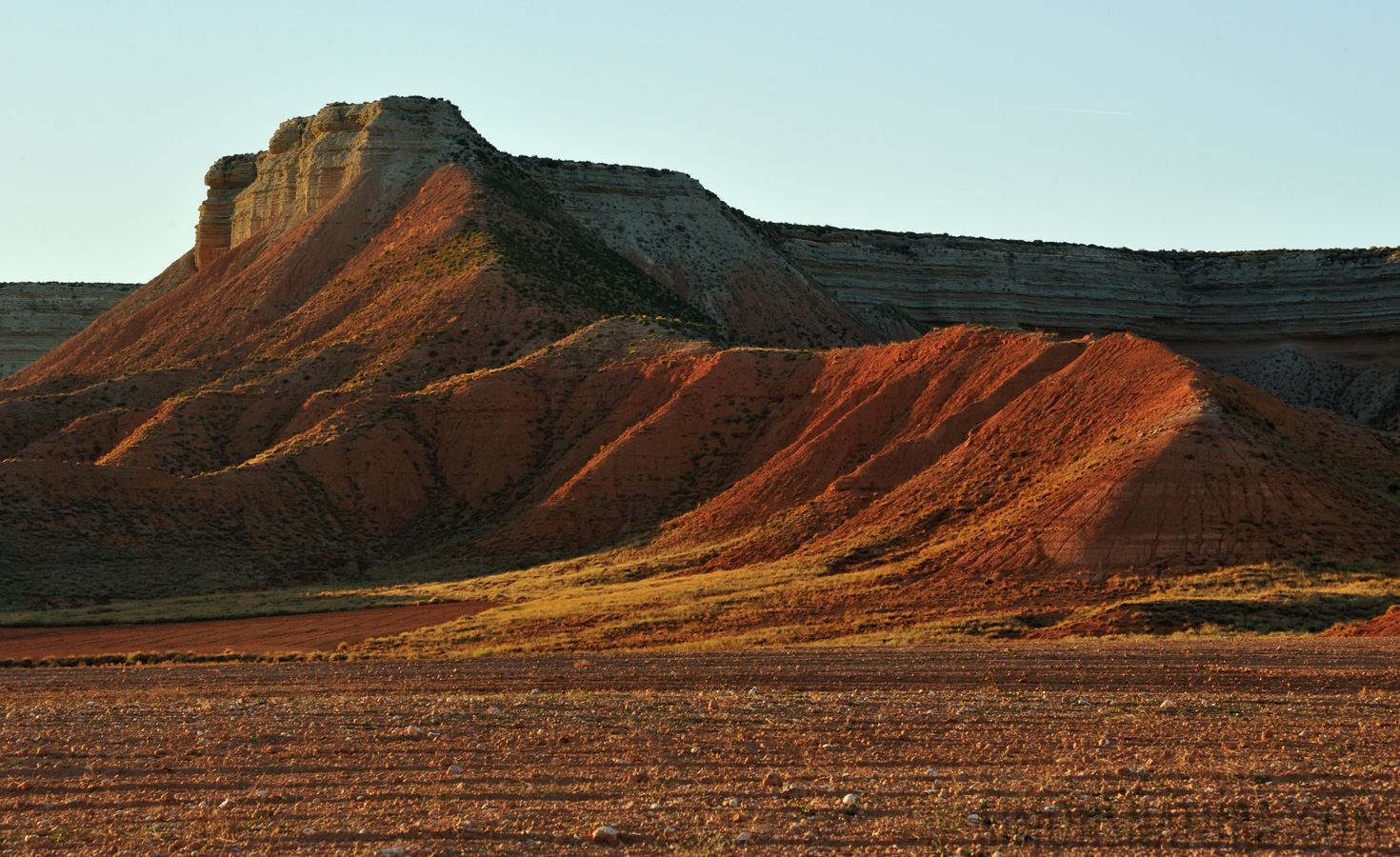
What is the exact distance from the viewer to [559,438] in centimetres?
5422

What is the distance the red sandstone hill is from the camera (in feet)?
114

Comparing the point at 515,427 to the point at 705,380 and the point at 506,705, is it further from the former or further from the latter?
the point at 506,705

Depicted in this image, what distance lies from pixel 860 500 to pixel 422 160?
46046mm

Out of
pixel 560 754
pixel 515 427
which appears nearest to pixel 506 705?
pixel 560 754

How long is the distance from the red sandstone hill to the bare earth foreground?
1165 centimetres

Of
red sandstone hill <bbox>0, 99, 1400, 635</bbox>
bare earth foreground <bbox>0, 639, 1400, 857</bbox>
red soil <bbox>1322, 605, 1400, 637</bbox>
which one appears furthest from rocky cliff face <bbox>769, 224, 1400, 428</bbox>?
bare earth foreground <bbox>0, 639, 1400, 857</bbox>

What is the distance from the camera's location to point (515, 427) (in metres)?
54.6

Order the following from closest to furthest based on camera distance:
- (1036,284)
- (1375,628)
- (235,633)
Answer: (1375,628) → (235,633) → (1036,284)

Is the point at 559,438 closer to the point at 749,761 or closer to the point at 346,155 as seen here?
the point at 346,155

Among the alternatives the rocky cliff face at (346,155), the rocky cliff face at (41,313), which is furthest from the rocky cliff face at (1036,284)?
the rocky cliff face at (41,313)

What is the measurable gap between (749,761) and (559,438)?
40142 millimetres

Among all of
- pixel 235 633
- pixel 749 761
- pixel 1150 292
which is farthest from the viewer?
pixel 1150 292

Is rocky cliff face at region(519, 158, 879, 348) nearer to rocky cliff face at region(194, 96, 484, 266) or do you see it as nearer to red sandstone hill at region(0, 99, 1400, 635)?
red sandstone hill at region(0, 99, 1400, 635)

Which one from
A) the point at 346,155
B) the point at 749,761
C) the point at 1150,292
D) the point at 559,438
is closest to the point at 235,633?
the point at 559,438
